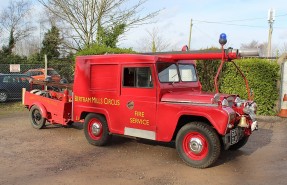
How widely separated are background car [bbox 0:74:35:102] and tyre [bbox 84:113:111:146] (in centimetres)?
921

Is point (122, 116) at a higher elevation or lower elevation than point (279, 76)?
lower

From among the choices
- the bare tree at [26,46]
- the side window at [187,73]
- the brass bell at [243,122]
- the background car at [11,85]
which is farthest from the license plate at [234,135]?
the bare tree at [26,46]

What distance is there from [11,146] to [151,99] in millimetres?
3426

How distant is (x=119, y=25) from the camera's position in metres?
19.9

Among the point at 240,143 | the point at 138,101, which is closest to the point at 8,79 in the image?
the point at 138,101

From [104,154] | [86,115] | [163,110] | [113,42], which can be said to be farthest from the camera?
[113,42]

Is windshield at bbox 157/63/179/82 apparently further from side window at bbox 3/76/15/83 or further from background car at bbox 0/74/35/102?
side window at bbox 3/76/15/83

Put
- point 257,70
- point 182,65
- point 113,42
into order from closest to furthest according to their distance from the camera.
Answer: point 182,65
point 257,70
point 113,42

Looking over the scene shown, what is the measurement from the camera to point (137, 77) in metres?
6.89

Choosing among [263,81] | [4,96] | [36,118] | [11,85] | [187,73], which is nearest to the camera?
[187,73]

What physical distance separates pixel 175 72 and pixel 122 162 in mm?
2176

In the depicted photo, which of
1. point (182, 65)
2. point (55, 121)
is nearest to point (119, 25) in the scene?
point (55, 121)

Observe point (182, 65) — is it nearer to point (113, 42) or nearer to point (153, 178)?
point (153, 178)

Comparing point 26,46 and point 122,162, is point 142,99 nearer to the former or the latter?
point 122,162
